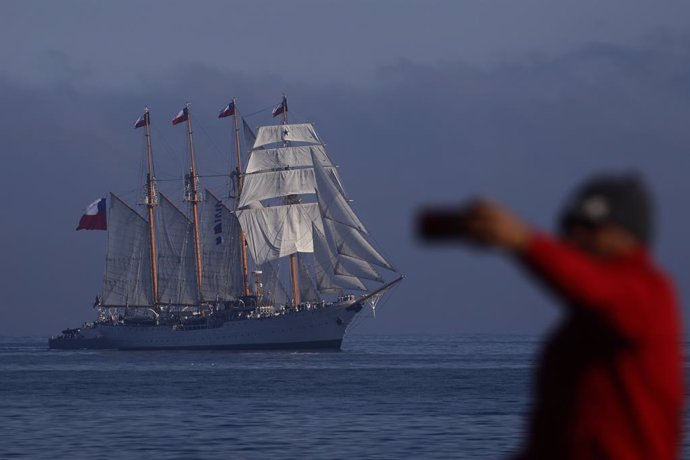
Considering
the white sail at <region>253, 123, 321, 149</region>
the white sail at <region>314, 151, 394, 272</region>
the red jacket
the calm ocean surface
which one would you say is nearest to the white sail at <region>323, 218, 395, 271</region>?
the white sail at <region>314, 151, 394, 272</region>

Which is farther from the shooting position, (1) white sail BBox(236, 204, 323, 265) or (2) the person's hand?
(1) white sail BBox(236, 204, 323, 265)

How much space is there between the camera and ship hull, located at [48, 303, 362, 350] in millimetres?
98062

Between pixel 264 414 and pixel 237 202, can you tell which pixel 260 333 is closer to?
pixel 237 202

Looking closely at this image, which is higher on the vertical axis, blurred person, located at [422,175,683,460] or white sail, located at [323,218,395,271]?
white sail, located at [323,218,395,271]

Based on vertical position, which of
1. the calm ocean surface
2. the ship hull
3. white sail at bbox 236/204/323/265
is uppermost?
white sail at bbox 236/204/323/265

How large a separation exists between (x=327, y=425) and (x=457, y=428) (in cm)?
307

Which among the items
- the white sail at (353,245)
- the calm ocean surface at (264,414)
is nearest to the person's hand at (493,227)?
the calm ocean surface at (264,414)

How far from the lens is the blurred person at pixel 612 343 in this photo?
337 cm

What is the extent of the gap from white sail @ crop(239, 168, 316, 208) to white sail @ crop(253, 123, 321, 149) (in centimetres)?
210

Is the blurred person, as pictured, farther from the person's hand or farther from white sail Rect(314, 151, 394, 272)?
white sail Rect(314, 151, 394, 272)

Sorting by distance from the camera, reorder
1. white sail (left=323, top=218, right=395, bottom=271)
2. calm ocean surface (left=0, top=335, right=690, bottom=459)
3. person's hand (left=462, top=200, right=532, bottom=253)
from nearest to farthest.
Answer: person's hand (left=462, top=200, right=532, bottom=253) → calm ocean surface (left=0, top=335, right=690, bottom=459) → white sail (left=323, top=218, right=395, bottom=271)

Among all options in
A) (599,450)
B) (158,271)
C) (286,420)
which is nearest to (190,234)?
(158,271)

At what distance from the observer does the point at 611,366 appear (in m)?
3.53

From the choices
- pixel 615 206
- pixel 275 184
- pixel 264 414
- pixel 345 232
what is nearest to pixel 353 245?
pixel 345 232
